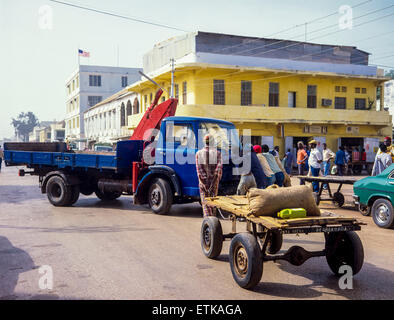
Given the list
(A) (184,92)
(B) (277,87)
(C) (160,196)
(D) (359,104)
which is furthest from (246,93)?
(C) (160,196)

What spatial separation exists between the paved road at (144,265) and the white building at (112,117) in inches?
→ 1013

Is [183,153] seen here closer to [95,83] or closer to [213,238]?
[213,238]

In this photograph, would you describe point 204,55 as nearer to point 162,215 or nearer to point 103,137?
point 162,215

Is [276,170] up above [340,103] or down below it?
below

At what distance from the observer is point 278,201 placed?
16.4ft

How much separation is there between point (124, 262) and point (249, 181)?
2989 millimetres

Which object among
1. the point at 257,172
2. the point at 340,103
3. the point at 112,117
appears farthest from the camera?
the point at 112,117

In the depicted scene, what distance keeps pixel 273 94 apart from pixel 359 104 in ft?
26.0

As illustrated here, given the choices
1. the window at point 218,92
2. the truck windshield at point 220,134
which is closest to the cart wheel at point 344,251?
the truck windshield at point 220,134

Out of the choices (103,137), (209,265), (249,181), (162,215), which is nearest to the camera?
(209,265)

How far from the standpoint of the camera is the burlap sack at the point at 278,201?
16.4ft

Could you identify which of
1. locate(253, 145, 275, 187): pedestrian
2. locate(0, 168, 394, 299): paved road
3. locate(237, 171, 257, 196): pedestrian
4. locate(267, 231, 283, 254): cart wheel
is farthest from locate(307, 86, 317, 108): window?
locate(267, 231, 283, 254): cart wheel

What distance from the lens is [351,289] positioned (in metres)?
4.90

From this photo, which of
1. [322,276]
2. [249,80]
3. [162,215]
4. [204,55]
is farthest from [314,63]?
[322,276]
